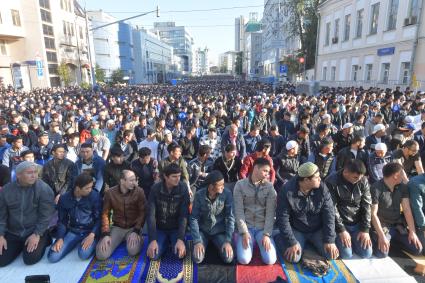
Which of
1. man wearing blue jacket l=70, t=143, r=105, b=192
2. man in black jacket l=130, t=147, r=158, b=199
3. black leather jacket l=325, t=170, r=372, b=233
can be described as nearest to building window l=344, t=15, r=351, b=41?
black leather jacket l=325, t=170, r=372, b=233

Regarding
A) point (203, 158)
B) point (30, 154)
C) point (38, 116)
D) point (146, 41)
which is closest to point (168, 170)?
point (203, 158)

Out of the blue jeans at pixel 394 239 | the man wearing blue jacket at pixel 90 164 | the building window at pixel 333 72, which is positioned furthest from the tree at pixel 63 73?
the blue jeans at pixel 394 239

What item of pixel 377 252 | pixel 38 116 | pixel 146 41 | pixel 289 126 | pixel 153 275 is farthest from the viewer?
pixel 146 41

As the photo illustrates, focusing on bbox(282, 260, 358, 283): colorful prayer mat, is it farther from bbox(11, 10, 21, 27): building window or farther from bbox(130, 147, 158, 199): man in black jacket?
bbox(11, 10, 21, 27): building window

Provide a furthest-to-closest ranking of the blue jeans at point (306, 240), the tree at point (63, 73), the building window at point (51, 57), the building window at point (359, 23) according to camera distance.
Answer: the building window at point (51, 57), the tree at point (63, 73), the building window at point (359, 23), the blue jeans at point (306, 240)

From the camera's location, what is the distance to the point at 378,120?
8242mm

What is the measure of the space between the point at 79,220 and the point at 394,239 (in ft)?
16.4

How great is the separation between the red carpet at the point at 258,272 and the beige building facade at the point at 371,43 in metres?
18.7

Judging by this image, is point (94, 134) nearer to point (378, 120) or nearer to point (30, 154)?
point (30, 154)

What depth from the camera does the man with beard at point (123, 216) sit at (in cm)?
430

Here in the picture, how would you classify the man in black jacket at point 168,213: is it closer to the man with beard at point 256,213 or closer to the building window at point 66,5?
the man with beard at point 256,213

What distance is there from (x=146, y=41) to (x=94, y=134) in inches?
3336

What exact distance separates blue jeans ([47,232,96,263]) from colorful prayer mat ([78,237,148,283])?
15cm

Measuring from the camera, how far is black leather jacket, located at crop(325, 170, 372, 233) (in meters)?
4.21
